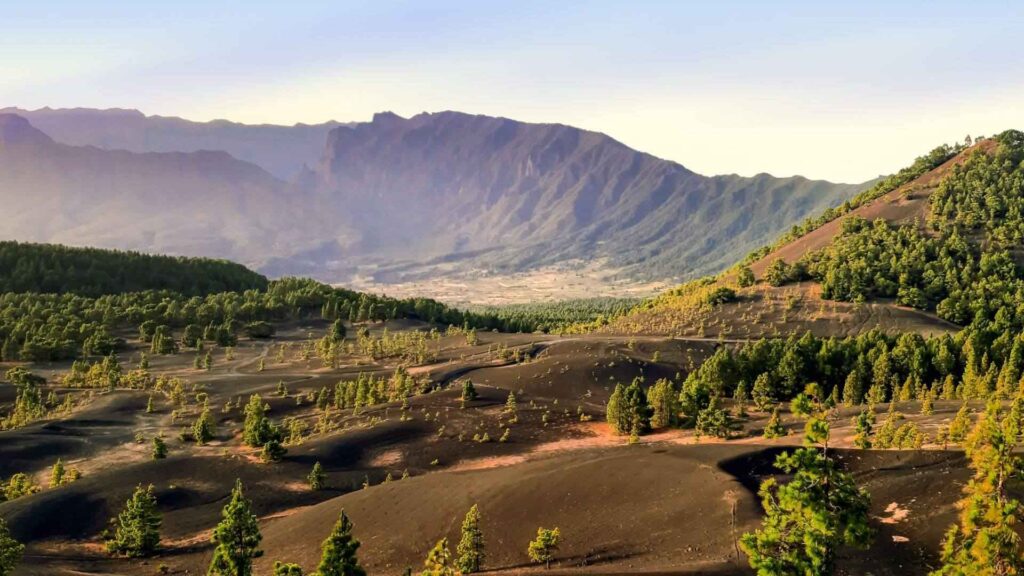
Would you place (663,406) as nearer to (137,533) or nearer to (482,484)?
(482,484)

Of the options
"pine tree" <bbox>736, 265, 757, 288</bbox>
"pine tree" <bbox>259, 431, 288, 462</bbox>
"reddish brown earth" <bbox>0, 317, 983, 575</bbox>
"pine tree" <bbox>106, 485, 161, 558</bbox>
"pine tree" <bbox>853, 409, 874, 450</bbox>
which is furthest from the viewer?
"pine tree" <bbox>736, 265, 757, 288</bbox>

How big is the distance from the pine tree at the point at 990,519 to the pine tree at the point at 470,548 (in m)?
21.6

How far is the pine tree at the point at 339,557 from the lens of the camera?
1308 inches

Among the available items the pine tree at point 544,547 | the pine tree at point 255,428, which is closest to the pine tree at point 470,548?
the pine tree at point 544,547

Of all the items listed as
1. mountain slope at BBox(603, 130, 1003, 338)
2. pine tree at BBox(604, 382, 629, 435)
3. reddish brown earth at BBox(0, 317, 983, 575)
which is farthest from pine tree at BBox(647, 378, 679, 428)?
mountain slope at BBox(603, 130, 1003, 338)

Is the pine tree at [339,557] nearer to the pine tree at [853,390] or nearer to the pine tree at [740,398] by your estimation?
the pine tree at [740,398]

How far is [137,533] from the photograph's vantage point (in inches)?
2020

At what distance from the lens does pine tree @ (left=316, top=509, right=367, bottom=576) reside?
109 feet

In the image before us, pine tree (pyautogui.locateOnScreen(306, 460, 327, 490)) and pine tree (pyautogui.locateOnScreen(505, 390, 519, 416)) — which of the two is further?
pine tree (pyautogui.locateOnScreen(505, 390, 519, 416))

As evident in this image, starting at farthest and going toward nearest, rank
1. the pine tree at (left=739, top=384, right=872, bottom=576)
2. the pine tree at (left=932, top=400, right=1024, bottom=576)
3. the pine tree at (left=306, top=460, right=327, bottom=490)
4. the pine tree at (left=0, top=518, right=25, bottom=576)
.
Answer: the pine tree at (left=306, top=460, right=327, bottom=490) → the pine tree at (left=0, top=518, right=25, bottom=576) → the pine tree at (left=932, top=400, right=1024, bottom=576) → the pine tree at (left=739, top=384, right=872, bottom=576)

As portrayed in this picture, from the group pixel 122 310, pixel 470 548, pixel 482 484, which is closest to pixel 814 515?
pixel 470 548

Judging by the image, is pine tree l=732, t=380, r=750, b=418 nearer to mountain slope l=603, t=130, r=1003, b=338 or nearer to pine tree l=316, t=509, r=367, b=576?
mountain slope l=603, t=130, r=1003, b=338

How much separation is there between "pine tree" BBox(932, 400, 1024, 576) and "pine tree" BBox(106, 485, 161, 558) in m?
49.0

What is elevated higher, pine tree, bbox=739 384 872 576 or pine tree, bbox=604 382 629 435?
pine tree, bbox=739 384 872 576
